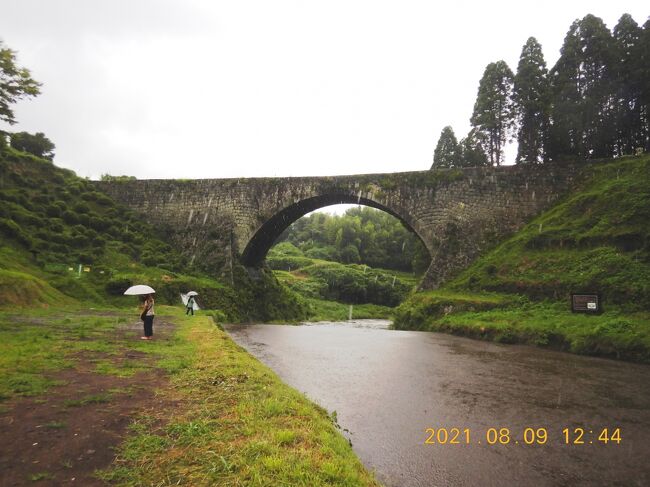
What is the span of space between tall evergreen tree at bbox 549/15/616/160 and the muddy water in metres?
20.8

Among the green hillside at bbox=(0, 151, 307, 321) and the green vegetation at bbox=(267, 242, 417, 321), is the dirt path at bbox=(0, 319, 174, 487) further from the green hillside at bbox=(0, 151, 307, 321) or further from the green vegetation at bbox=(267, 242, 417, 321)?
the green vegetation at bbox=(267, 242, 417, 321)

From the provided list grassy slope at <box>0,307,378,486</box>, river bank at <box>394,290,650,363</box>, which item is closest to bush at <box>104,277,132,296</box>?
grassy slope at <box>0,307,378,486</box>

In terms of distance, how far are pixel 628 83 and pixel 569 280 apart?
17.4m

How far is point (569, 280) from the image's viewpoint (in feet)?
60.5

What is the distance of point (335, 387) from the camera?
9.00m

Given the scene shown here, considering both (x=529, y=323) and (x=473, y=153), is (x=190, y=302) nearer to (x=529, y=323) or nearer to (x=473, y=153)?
(x=529, y=323)

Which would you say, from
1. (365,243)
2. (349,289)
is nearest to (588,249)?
(349,289)

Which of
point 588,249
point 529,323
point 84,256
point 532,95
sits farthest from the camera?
point 532,95

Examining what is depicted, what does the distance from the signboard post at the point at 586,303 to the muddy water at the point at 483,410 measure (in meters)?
3.45

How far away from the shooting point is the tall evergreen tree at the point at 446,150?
4444 centimetres

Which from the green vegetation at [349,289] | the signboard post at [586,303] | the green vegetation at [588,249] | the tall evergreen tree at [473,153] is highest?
the tall evergreen tree at [473,153]

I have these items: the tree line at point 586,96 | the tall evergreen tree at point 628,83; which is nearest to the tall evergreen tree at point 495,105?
the tree line at point 586,96

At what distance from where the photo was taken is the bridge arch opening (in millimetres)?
31453
